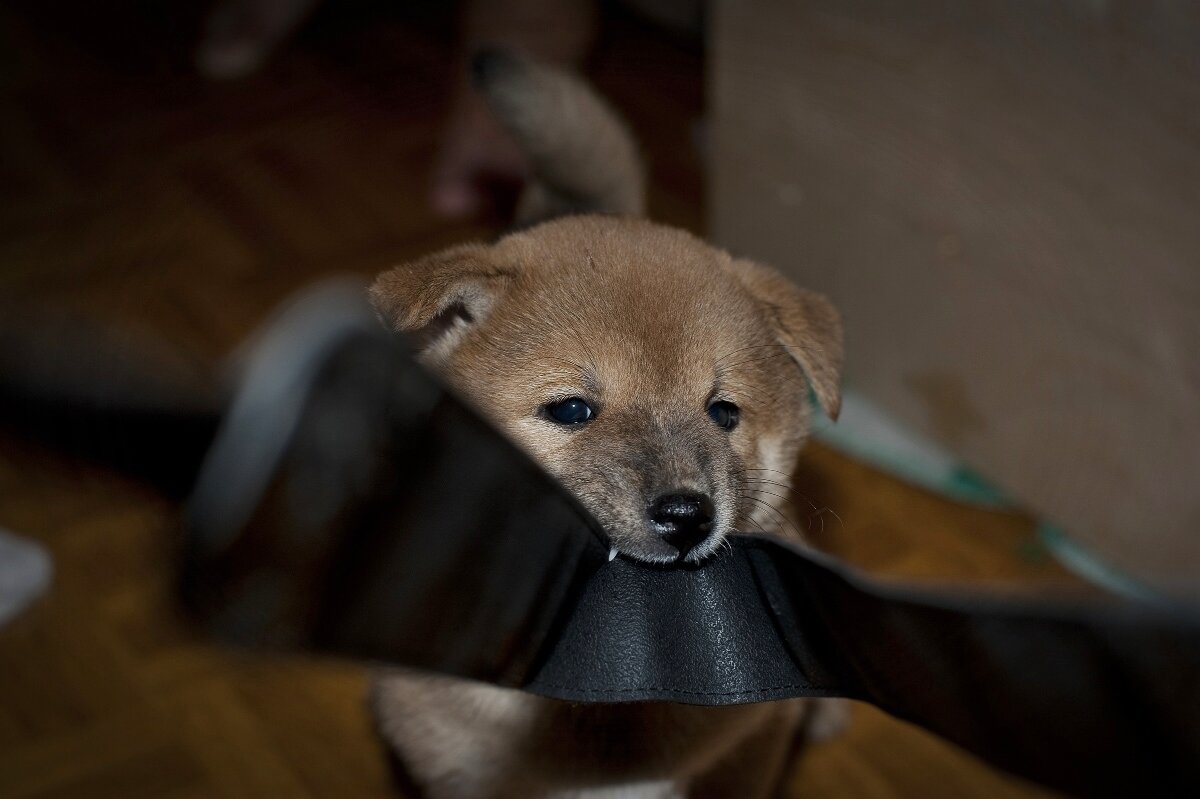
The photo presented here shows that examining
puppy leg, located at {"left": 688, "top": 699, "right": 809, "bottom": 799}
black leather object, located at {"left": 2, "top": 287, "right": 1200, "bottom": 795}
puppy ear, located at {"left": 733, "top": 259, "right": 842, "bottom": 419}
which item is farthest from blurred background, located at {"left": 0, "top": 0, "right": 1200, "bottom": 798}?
black leather object, located at {"left": 2, "top": 287, "right": 1200, "bottom": 795}

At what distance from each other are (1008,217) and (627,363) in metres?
0.71

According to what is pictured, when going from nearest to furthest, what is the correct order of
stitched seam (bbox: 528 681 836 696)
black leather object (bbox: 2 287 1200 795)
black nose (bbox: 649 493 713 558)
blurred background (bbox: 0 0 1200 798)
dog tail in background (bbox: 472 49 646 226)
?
black leather object (bbox: 2 287 1200 795) < stitched seam (bbox: 528 681 836 696) < black nose (bbox: 649 493 713 558) < dog tail in background (bbox: 472 49 646 226) < blurred background (bbox: 0 0 1200 798)

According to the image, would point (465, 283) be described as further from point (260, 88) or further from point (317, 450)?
point (260, 88)

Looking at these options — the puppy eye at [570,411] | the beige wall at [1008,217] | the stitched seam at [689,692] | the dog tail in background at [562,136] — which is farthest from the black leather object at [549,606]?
the beige wall at [1008,217]

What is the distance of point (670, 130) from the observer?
2322mm

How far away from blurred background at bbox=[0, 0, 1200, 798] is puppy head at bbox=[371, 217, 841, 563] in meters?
0.33

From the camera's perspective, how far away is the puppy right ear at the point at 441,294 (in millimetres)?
841

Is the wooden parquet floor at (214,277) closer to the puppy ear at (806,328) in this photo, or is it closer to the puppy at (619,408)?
the puppy at (619,408)

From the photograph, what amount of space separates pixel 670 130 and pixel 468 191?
1.51ft

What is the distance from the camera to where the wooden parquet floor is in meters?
1.34

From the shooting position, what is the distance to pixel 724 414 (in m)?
0.94

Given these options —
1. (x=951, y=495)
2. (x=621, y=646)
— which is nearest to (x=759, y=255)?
(x=951, y=495)

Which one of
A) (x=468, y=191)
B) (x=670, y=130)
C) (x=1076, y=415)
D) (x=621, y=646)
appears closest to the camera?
(x=621, y=646)

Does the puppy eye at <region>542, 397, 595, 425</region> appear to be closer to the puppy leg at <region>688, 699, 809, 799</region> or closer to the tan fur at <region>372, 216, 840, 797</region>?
the tan fur at <region>372, 216, 840, 797</region>
